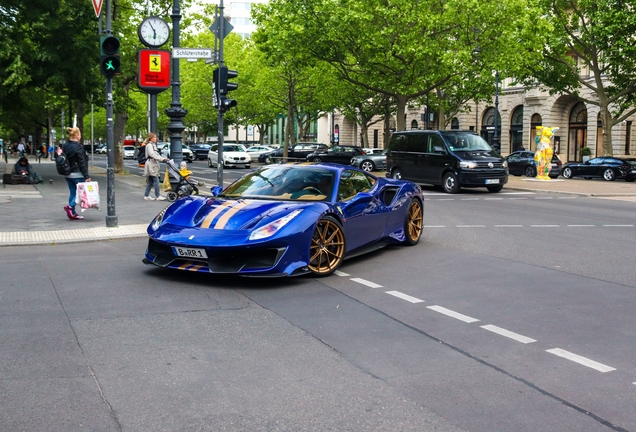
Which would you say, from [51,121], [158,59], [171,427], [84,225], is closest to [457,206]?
[158,59]

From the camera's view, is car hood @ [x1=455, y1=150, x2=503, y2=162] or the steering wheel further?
car hood @ [x1=455, y1=150, x2=503, y2=162]

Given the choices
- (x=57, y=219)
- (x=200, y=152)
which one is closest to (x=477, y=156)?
(x=57, y=219)

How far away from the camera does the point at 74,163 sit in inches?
523

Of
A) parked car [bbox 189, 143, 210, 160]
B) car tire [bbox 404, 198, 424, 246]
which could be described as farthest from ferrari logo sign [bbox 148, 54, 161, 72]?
parked car [bbox 189, 143, 210, 160]

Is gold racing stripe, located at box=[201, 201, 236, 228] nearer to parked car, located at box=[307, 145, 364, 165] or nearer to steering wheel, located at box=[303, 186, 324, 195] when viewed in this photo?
steering wheel, located at box=[303, 186, 324, 195]

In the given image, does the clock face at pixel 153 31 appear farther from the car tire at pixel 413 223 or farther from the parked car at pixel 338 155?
the parked car at pixel 338 155

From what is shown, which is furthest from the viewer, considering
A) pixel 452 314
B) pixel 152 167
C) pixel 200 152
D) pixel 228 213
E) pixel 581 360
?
pixel 200 152

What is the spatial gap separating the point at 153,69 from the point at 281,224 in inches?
415

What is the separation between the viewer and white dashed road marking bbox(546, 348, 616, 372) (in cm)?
498

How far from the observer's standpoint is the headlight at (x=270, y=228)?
7551 mm

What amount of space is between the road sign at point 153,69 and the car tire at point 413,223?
845cm

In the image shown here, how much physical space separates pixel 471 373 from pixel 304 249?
130 inches

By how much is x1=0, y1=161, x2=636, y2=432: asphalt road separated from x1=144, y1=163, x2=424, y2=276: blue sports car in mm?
254

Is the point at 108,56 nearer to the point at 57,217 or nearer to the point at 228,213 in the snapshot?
the point at 57,217
